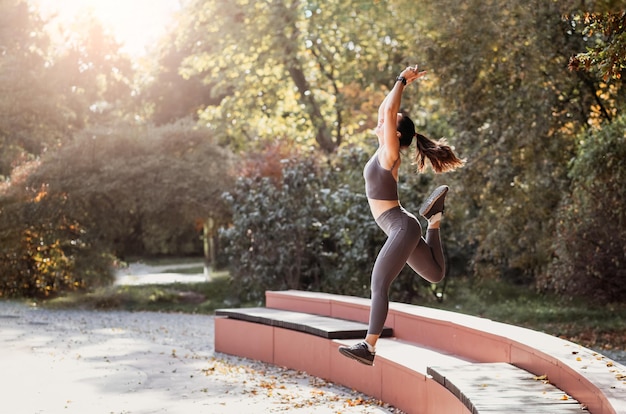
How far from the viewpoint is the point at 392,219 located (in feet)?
20.1

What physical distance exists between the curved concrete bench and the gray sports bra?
152cm

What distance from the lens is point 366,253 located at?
1598cm

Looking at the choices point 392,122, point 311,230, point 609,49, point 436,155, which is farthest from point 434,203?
point 311,230

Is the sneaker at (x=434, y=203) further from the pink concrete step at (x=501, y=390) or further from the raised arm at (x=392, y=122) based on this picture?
the pink concrete step at (x=501, y=390)

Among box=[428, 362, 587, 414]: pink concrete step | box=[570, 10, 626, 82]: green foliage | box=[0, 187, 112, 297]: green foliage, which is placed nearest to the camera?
box=[428, 362, 587, 414]: pink concrete step

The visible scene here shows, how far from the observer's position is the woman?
5996 mm

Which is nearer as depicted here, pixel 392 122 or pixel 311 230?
pixel 392 122

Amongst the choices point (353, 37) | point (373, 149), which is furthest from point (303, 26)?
point (373, 149)

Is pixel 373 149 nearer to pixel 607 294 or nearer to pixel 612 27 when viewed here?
pixel 607 294

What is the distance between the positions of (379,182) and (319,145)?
1736 cm

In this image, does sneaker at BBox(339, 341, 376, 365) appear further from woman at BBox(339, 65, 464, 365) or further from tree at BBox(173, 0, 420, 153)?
tree at BBox(173, 0, 420, 153)

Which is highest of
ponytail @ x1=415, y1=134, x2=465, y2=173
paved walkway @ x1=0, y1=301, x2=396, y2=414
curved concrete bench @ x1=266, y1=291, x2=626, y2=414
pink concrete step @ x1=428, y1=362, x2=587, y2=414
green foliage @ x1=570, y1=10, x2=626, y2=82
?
green foliage @ x1=570, y1=10, x2=626, y2=82

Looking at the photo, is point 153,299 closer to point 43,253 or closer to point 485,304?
point 43,253

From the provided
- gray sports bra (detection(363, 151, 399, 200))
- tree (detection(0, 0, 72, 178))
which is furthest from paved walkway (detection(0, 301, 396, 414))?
tree (detection(0, 0, 72, 178))
